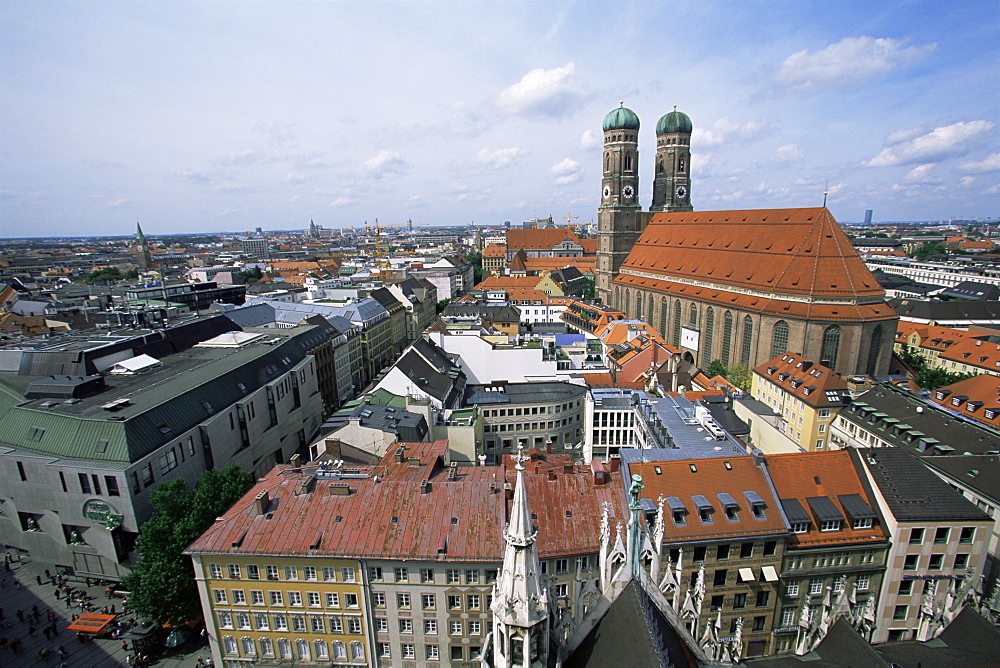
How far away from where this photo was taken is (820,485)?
1152 inches

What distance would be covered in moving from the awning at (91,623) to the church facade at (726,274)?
71.5m

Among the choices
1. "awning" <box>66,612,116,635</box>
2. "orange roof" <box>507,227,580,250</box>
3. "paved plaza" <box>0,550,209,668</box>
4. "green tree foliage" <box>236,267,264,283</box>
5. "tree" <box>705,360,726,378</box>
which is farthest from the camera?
"orange roof" <box>507,227,580,250</box>

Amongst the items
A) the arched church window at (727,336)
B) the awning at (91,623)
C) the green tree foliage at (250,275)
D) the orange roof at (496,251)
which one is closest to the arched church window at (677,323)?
the arched church window at (727,336)

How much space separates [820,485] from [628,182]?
309 feet

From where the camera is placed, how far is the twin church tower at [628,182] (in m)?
112

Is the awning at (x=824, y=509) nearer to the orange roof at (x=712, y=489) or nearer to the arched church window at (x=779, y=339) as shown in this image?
the orange roof at (x=712, y=489)

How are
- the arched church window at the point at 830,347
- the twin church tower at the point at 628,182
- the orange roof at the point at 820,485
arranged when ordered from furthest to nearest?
the twin church tower at the point at 628,182
the arched church window at the point at 830,347
the orange roof at the point at 820,485

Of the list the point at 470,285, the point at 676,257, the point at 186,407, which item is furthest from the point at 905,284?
the point at 186,407

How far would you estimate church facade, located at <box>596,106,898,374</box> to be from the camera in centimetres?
6353

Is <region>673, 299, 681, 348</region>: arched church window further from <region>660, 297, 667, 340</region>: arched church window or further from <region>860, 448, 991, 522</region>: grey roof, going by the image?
<region>860, 448, 991, 522</region>: grey roof

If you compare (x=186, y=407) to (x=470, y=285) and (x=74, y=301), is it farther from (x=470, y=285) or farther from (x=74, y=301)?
(x=470, y=285)

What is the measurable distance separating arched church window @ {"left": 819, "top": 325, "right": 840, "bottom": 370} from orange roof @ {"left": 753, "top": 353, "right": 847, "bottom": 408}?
18.1ft

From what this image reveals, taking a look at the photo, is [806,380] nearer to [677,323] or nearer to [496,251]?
[677,323]

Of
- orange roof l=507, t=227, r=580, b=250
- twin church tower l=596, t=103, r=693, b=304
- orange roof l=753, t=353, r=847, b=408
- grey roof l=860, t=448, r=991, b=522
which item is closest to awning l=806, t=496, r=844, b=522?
grey roof l=860, t=448, r=991, b=522
